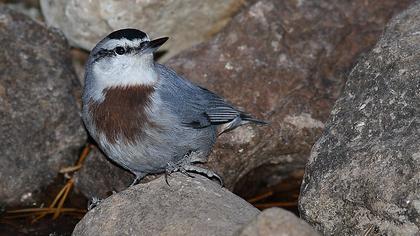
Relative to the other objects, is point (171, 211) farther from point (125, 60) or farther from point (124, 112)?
point (125, 60)

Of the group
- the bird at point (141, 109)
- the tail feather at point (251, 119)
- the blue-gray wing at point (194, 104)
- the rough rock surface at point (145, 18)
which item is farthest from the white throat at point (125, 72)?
the rough rock surface at point (145, 18)

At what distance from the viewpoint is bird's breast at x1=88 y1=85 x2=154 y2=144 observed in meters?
5.67

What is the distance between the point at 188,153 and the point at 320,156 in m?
1.11

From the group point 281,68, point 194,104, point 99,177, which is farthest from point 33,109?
point 281,68

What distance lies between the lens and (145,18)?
281 inches

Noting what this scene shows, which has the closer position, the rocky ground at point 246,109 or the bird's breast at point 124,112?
the rocky ground at point 246,109

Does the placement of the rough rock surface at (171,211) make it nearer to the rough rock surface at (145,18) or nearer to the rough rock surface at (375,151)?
the rough rock surface at (375,151)

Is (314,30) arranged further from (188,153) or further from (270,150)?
(188,153)

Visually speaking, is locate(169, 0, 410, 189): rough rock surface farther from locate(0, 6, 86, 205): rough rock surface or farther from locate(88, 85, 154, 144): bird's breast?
locate(0, 6, 86, 205): rough rock surface

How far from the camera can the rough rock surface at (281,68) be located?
6.54 metres

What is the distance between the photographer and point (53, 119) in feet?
21.9

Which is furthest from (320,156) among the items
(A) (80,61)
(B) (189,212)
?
(A) (80,61)

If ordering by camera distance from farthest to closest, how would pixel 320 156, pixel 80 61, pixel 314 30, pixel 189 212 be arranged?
pixel 80 61
pixel 314 30
pixel 320 156
pixel 189 212

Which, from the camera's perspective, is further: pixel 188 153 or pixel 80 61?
pixel 80 61
